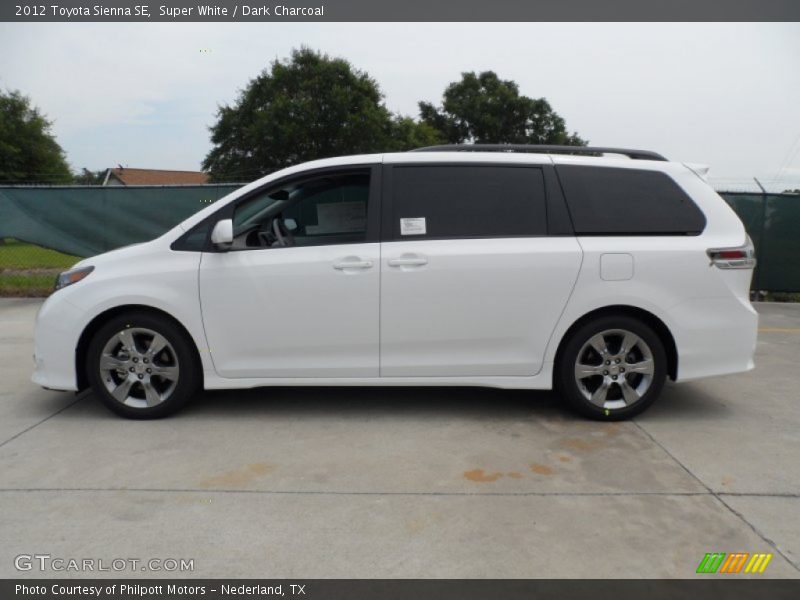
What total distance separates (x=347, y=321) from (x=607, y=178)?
2106 millimetres

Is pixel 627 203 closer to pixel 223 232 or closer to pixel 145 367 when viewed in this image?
pixel 223 232

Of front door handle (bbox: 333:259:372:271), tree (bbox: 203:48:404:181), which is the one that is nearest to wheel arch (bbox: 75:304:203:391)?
front door handle (bbox: 333:259:372:271)

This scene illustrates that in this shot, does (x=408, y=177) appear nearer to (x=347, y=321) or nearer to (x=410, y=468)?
(x=347, y=321)

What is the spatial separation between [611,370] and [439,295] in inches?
51.5

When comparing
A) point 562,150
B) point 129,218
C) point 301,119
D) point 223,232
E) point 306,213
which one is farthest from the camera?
point 301,119

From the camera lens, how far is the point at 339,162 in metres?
4.87

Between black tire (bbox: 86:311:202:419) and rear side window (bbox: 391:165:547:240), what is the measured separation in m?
1.69

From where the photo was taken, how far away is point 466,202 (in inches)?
186

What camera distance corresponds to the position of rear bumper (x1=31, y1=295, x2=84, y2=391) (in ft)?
15.2

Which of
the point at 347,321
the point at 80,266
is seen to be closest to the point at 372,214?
the point at 347,321

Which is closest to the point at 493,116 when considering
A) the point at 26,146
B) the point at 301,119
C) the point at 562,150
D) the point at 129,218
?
the point at 301,119

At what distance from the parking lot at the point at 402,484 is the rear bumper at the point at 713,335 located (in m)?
0.43
